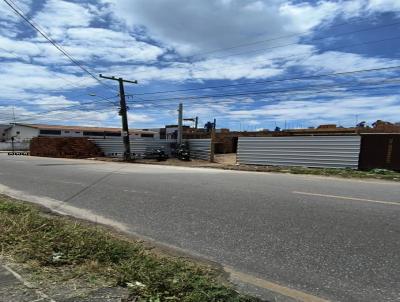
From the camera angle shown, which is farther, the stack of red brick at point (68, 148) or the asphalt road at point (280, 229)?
the stack of red brick at point (68, 148)

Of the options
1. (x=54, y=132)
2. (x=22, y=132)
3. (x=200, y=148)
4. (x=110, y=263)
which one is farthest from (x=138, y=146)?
(x=22, y=132)

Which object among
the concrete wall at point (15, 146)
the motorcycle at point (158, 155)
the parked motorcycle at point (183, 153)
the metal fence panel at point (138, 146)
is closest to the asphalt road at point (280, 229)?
the parked motorcycle at point (183, 153)

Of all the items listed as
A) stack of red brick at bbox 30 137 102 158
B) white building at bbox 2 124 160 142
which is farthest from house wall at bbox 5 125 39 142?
stack of red brick at bbox 30 137 102 158

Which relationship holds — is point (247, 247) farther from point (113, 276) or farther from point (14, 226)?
point (14, 226)

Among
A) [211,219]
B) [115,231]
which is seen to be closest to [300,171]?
[211,219]

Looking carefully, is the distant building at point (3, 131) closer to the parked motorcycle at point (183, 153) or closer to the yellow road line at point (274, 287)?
the parked motorcycle at point (183, 153)

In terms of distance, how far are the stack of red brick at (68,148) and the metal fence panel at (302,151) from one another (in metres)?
19.6

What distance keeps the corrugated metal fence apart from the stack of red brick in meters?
0.88

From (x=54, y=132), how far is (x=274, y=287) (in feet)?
288

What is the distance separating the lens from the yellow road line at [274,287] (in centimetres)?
398

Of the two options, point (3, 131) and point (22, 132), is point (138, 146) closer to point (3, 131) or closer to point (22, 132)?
point (22, 132)

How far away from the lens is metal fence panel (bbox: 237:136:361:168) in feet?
65.7

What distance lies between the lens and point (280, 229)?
6.45m

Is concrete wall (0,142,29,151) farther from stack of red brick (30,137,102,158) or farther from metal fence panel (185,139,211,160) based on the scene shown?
metal fence panel (185,139,211,160)
